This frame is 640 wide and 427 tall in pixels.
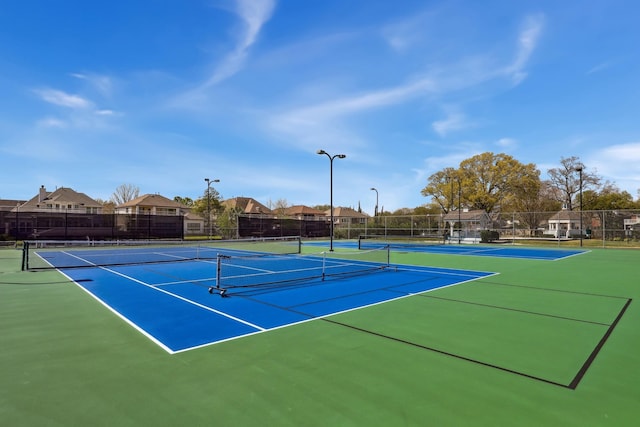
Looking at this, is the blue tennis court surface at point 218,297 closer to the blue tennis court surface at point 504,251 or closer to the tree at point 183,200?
the blue tennis court surface at point 504,251

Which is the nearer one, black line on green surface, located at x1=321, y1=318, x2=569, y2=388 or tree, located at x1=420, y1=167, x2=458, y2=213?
black line on green surface, located at x1=321, y1=318, x2=569, y2=388

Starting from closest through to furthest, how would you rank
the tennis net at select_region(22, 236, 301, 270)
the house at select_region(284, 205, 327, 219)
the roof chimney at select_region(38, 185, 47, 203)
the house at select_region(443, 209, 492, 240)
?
the tennis net at select_region(22, 236, 301, 270) → the house at select_region(443, 209, 492, 240) → the roof chimney at select_region(38, 185, 47, 203) → the house at select_region(284, 205, 327, 219)

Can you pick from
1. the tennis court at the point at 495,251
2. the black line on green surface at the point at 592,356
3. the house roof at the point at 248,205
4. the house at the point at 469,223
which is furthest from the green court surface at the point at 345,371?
the house roof at the point at 248,205

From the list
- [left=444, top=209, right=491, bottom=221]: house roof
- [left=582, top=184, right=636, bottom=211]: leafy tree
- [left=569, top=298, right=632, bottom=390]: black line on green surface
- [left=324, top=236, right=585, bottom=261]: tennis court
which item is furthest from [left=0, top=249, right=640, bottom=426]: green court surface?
[left=582, top=184, right=636, bottom=211]: leafy tree

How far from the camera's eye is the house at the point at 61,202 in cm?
5128

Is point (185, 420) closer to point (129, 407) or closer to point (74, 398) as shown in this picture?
point (129, 407)

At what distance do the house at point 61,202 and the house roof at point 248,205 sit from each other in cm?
2811

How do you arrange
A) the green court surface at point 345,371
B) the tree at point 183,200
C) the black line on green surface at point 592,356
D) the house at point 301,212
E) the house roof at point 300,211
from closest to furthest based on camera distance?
the green court surface at point 345,371
the black line on green surface at point 592,356
the tree at point 183,200
the house at point 301,212
the house roof at point 300,211

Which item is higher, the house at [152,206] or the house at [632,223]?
the house at [152,206]

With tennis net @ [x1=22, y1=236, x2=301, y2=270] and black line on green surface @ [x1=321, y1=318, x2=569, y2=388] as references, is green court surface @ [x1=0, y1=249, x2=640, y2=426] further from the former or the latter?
tennis net @ [x1=22, y1=236, x2=301, y2=270]

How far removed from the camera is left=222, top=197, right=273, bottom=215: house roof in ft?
258

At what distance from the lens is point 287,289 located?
30.2 feet

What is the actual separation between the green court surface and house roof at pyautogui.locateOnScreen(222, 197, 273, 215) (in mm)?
72002

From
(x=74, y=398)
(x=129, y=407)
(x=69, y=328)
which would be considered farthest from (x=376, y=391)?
(x=69, y=328)
